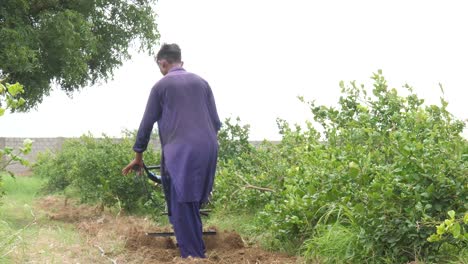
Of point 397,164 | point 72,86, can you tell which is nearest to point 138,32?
point 72,86

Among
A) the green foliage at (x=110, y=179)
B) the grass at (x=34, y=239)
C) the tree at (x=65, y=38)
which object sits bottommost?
the grass at (x=34, y=239)

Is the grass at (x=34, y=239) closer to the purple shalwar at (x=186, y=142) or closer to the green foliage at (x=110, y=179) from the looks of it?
the green foliage at (x=110, y=179)

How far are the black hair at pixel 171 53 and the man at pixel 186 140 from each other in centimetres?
11

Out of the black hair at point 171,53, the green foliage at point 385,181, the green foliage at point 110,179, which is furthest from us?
the green foliage at point 110,179

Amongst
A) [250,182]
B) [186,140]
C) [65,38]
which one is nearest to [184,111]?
[186,140]

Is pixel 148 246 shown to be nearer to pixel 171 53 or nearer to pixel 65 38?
pixel 171 53

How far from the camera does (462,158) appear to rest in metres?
5.33

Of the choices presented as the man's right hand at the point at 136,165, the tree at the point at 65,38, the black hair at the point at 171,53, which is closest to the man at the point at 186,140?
the black hair at the point at 171,53

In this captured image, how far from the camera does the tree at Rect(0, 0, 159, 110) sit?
19.9 metres

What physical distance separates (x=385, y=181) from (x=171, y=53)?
2580mm

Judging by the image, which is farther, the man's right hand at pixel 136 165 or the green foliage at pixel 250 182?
the green foliage at pixel 250 182

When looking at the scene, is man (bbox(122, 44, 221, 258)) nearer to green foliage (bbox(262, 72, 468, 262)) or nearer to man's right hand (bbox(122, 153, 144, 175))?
man's right hand (bbox(122, 153, 144, 175))

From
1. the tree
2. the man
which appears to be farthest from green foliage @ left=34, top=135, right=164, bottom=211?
the tree

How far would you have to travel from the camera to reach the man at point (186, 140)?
6609 mm
